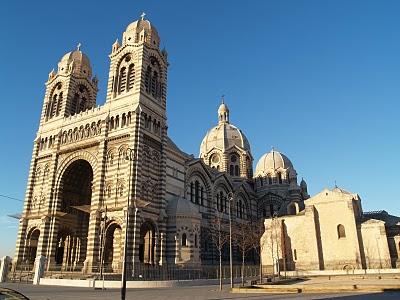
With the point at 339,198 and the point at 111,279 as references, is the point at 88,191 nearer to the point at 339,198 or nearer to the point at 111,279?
the point at 111,279

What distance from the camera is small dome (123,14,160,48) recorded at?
1644 inches

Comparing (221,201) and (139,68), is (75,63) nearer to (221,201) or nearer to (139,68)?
(139,68)

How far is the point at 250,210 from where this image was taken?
6338cm

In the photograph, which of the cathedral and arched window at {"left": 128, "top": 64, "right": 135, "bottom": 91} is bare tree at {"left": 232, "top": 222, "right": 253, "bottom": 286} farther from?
arched window at {"left": 128, "top": 64, "right": 135, "bottom": 91}

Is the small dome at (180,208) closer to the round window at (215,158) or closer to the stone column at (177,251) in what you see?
the stone column at (177,251)

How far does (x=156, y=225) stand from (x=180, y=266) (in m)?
→ 4.94

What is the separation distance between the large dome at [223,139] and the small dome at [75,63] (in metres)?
30.0

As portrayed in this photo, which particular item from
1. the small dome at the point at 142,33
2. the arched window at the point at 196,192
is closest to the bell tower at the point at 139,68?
the small dome at the point at 142,33

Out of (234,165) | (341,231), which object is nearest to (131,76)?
(341,231)

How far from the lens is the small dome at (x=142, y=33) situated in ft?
137

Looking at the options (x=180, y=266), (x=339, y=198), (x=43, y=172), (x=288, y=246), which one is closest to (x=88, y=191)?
(x=43, y=172)

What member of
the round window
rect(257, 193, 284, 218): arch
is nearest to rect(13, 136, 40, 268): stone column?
the round window

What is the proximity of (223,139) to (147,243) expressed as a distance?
36.7 m

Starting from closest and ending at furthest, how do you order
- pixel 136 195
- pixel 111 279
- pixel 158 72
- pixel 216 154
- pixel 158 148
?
pixel 111 279, pixel 136 195, pixel 158 148, pixel 158 72, pixel 216 154
